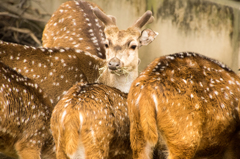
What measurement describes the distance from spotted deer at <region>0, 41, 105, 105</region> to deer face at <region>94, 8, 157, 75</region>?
47 cm

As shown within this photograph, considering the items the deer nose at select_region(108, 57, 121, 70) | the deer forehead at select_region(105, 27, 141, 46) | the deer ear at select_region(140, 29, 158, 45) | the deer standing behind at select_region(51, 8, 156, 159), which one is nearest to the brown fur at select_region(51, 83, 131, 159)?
the deer standing behind at select_region(51, 8, 156, 159)

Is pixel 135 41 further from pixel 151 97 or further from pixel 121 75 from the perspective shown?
pixel 151 97

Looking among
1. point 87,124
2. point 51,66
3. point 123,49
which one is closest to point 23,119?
point 87,124

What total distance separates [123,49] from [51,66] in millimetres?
1018

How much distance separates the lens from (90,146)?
12.6ft

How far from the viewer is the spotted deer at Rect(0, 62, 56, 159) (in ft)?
14.0

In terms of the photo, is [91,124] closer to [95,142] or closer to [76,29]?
[95,142]

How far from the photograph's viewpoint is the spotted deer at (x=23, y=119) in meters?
4.28

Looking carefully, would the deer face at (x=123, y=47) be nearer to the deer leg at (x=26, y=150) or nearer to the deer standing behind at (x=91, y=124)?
the deer standing behind at (x=91, y=124)

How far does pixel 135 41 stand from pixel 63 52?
1048mm

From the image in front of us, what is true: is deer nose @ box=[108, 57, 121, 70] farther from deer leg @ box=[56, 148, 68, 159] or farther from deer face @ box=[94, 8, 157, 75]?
deer leg @ box=[56, 148, 68, 159]

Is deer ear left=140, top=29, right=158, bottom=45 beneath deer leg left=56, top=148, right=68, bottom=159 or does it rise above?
above

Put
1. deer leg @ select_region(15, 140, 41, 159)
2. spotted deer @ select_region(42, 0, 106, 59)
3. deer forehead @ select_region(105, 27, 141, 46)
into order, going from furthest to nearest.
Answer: spotted deer @ select_region(42, 0, 106, 59) < deer forehead @ select_region(105, 27, 141, 46) < deer leg @ select_region(15, 140, 41, 159)

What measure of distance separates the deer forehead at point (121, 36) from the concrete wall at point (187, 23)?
2.83 meters
